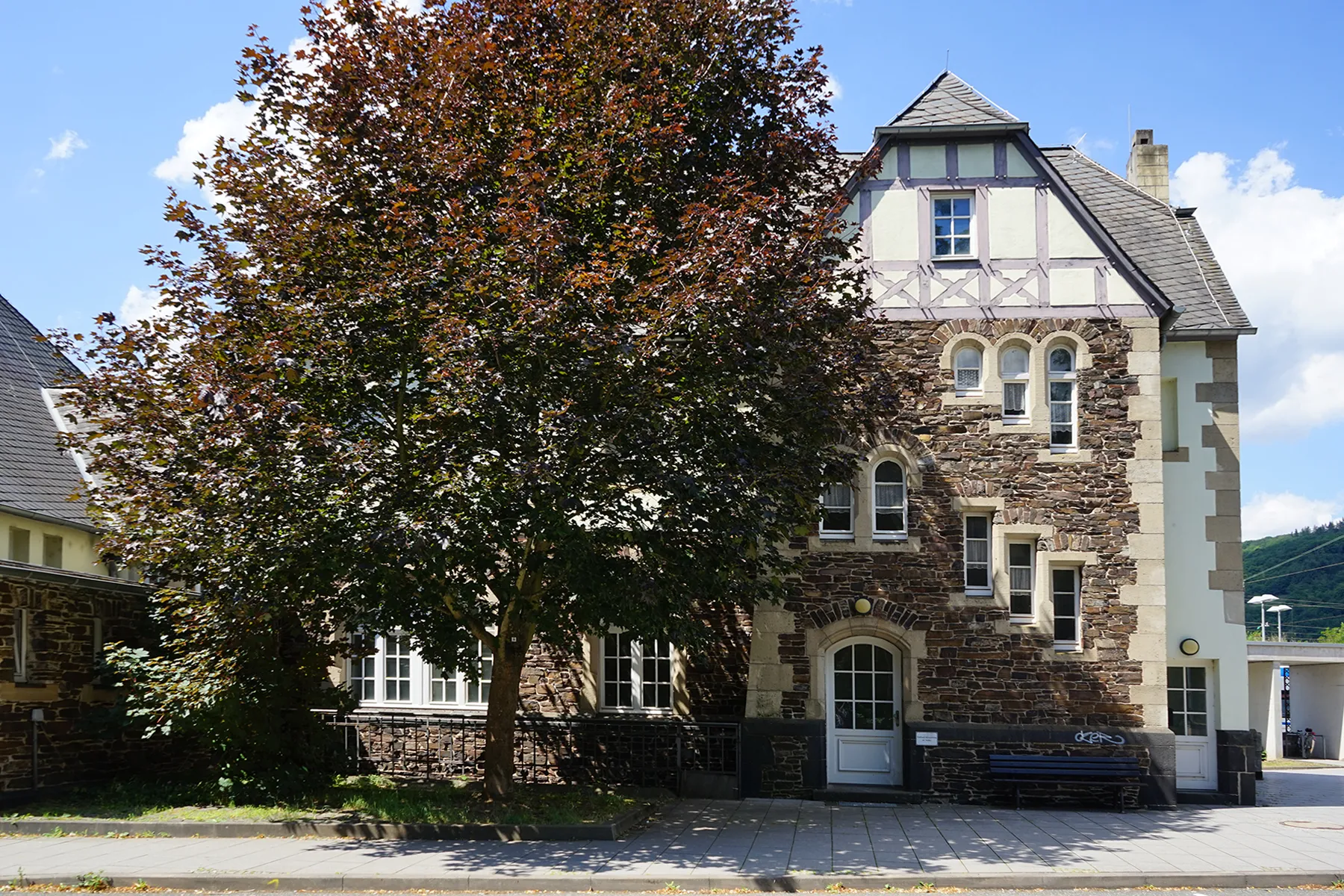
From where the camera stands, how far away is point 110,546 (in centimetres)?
1339

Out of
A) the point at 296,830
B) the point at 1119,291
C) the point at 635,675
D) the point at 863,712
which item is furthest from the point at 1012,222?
the point at 296,830

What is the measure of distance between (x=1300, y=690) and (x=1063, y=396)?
20079 mm

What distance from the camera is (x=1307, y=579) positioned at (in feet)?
275

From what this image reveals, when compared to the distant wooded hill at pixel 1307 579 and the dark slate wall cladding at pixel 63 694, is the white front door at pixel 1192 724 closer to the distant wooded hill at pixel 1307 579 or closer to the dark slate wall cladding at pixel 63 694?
the dark slate wall cladding at pixel 63 694

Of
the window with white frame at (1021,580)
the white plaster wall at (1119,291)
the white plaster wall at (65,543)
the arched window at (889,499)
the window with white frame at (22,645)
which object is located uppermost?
the white plaster wall at (1119,291)

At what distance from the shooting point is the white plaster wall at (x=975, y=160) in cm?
1741

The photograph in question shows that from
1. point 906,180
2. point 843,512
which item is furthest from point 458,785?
point 906,180

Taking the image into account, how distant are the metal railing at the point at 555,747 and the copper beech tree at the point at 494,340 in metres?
3.50

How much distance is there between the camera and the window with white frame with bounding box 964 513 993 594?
17.2 meters

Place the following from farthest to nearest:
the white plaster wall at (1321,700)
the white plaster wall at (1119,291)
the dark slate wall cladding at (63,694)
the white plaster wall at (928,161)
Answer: the white plaster wall at (1321,700), the white plaster wall at (928,161), the white plaster wall at (1119,291), the dark slate wall cladding at (63,694)

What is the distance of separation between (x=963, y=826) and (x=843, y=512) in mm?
4802

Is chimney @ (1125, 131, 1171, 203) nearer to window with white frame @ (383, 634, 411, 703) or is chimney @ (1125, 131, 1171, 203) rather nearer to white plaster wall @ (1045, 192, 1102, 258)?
white plaster wall @ (1045, 192, 1102, 258)

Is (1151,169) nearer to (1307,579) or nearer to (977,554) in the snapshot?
(977,554)

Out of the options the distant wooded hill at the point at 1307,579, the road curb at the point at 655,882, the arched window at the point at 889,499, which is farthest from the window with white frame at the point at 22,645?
the distant wooded hill at the point at 1307,579
